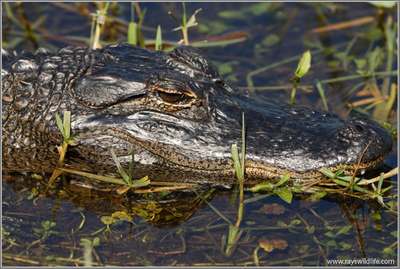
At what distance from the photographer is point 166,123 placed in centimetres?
525

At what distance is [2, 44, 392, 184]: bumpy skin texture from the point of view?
5.19 m

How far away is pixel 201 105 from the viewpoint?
5293 millimetres

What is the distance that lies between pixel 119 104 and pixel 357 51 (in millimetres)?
2770

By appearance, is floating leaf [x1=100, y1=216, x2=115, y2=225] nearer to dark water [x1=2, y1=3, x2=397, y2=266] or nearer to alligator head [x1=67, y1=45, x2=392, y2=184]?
dark water [x1=2, y1=3, x2=397, y2=266]

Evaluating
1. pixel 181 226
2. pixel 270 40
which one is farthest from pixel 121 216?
pixel 270 40

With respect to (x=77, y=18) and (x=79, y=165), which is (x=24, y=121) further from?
(x=77, y=18)

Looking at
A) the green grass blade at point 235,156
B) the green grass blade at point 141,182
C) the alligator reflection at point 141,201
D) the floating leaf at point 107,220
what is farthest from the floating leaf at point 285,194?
the floating leaf at point 107,220

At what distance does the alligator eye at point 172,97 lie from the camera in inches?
206

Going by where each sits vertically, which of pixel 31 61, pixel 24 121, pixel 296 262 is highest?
pixel 31 61

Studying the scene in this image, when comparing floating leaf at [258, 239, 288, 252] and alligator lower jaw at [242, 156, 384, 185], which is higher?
alligator lower jaw at [242, 156, 384, 185]

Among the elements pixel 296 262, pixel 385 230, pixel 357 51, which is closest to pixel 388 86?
pixel 357 51

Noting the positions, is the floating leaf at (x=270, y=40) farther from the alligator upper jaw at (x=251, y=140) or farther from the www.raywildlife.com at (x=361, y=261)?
the www.raywildlife.com at (x=361, y=261)

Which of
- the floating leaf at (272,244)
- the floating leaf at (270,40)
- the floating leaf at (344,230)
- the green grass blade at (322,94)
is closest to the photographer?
the floating leaf at (272,244)

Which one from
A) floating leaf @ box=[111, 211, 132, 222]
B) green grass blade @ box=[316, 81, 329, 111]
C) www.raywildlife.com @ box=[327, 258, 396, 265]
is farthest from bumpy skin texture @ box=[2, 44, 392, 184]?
green grass blade @ box=[316, 81, 329, 111]
